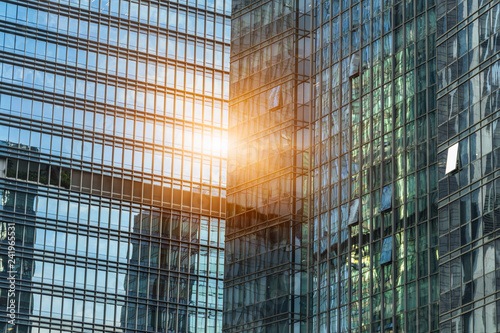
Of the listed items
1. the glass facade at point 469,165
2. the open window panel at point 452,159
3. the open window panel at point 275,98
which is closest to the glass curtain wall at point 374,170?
the open window panel at point 275,98

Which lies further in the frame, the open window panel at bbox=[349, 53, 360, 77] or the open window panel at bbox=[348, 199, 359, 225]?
the open window panel at bbox=[349, 53, 360, 77]

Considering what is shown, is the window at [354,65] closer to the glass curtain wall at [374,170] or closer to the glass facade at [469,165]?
the glass curtain wall at [374,170]

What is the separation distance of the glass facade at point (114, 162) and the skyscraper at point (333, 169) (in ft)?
67.5

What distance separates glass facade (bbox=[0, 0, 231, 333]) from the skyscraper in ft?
67.5

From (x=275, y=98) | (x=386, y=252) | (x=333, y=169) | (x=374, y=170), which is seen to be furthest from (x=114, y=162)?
(x=386, y=252)

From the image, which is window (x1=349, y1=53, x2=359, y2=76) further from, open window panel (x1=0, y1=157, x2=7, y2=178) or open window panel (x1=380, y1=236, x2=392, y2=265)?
open window panel (x1=0, y1=157, x2=7, y2=178)

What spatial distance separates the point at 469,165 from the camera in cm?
6850

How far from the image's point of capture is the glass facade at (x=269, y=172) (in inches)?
3489

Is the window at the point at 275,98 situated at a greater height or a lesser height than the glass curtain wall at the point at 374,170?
greater

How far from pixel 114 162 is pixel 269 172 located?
90.3 ft

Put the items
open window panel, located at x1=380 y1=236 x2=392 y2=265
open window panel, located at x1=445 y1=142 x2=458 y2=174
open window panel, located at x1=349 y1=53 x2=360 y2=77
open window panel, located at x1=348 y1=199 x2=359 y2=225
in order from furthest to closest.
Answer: open window panel, located at x1=349 y1=53 x2=360 y2=77, open window panel, located at x1=348 y1=199 x2=359 y2=225, open window panel, located at x1=380 y1=236 x2=392 y2=265, open window panel, located at x1=445 y1=142 x2=458 y2=174

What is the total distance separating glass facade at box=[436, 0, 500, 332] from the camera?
215ft

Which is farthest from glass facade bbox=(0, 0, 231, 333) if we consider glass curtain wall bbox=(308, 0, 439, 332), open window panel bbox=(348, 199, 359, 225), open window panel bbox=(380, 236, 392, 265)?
open window panel bbox=(380, 236, 392, 265)

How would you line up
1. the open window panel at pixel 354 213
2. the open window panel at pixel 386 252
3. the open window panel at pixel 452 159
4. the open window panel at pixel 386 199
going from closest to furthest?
the open window panel at pixel 452 159 → the open window panel at pixel 386 252 → the open window panel at pixel 386 199 → the open window panel at pixel 354 213
